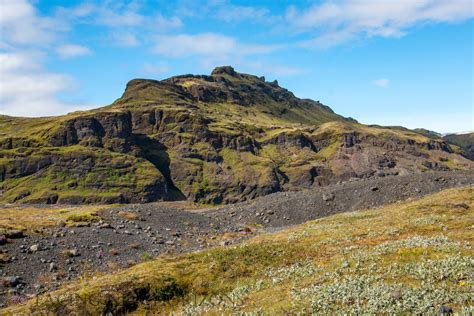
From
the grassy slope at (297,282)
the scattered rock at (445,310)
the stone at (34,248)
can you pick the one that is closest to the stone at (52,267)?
the stone at (34,248)

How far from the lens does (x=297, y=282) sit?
65.8 feet

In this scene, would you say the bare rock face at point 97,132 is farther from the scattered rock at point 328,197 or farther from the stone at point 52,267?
the stone at point 52,267

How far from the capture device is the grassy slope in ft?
47.8

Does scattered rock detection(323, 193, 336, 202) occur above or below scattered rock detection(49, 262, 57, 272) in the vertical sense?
above

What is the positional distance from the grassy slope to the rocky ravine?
12445 mm

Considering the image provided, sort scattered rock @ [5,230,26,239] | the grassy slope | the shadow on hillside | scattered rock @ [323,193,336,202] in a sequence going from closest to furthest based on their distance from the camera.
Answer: the grassy slope
scattered rock @ [5,230,26,239]
scattered rock @ [323,193,336,202]
the shadow on hillside

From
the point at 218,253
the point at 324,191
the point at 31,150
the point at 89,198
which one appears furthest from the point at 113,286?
the point at 31,150

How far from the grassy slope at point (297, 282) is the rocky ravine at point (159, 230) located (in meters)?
12.4

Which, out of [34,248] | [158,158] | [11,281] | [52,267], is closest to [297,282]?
[11,281]

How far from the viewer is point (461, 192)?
59000 mm

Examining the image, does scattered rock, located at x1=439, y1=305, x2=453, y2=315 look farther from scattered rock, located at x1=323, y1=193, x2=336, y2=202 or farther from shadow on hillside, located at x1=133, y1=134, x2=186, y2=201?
shadow on hillside, located at x1=133, y1=134, x2=186, y2=201

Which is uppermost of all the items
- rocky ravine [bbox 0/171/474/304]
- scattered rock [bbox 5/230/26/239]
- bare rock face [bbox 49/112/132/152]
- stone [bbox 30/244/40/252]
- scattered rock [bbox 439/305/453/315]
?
bare rock face [bbox 49/112/132/152]

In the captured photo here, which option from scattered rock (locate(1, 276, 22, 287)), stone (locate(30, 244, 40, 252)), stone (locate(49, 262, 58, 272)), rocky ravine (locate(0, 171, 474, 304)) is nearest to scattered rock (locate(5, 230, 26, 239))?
rocky ravine (locate(0, 171, 474, 304))

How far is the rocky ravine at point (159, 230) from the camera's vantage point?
36062 mm
